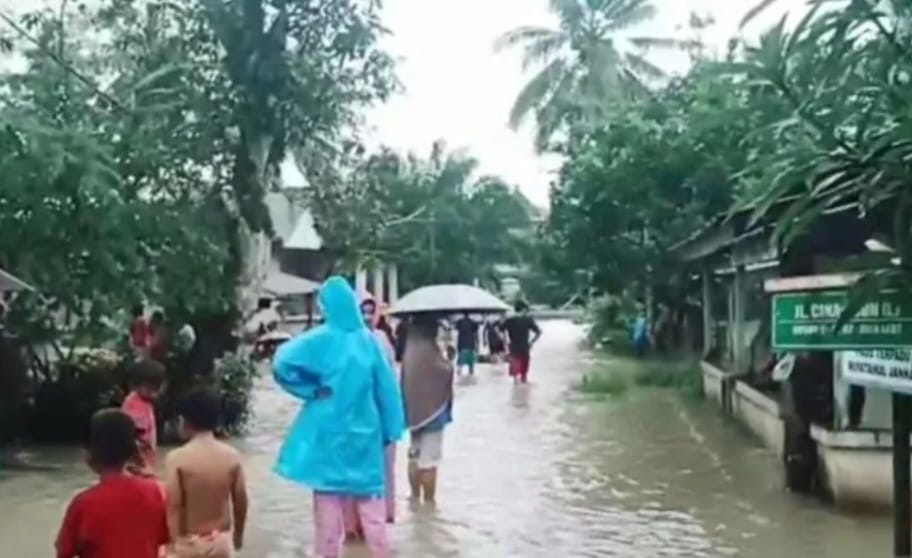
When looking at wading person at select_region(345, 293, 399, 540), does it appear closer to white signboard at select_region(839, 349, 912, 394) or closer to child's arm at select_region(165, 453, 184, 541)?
white signboard at select_region(839, 349, 912, 394)

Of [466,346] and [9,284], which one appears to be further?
[466,346]

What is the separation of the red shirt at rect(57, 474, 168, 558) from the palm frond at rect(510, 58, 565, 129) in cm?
Result: 4521

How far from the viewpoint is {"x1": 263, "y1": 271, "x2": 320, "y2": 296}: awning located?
47.0 metres

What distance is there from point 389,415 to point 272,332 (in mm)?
31171

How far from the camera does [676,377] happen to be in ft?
91.1

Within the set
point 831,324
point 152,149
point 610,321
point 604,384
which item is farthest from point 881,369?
point 610,321

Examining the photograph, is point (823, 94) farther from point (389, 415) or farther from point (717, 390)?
point (717, 390)

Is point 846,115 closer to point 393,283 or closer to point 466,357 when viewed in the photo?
point 466,357

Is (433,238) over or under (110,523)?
over

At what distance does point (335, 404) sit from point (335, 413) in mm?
52

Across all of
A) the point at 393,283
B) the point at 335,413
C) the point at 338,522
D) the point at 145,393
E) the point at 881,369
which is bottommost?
the point at 338,522

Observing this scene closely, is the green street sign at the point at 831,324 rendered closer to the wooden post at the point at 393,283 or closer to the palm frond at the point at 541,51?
the palm frond at the point at 541,51

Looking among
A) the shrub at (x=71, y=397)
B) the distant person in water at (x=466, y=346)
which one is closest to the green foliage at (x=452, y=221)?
the distant person in water at (x=466, y=346)

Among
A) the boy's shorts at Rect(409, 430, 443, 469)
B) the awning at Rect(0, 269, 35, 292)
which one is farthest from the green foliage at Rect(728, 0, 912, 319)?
the awning at Rect(0, 269, 35, 292)
